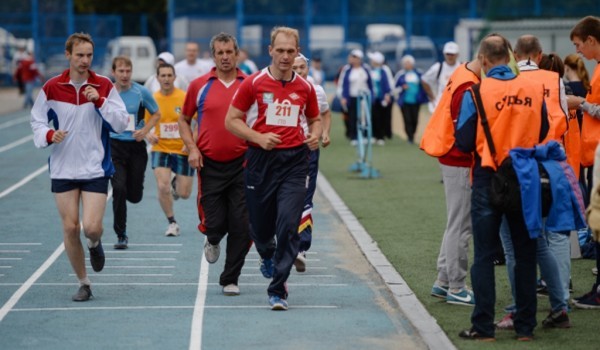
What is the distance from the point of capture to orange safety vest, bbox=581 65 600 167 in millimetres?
9867

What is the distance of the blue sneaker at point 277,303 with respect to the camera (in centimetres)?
947

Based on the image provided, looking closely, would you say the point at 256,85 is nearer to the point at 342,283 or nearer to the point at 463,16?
the point at 342,283

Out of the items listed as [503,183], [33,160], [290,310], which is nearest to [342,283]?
[290,310]

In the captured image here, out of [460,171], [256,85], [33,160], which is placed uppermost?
[256,85]

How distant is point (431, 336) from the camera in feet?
27.6

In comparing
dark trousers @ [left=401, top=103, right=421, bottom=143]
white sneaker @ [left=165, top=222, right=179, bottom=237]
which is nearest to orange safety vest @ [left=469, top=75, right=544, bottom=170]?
white sneaker @ [left=165, top=222, right=179, bottom=237]

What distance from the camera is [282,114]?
9.38m

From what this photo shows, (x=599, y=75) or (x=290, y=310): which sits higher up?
(x=599, y=75)

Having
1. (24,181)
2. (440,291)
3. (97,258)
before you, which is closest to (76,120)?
(97,258)

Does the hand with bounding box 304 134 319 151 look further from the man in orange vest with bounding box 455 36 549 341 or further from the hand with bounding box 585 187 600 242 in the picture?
the hand with bounding box 585 187 600 242

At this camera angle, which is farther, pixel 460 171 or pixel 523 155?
pixel 460 171

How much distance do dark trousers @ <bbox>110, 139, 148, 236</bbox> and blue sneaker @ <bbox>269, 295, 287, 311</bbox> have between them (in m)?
3.75

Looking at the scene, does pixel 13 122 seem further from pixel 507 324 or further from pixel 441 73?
pixel 507 324

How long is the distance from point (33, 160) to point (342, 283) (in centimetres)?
1472
